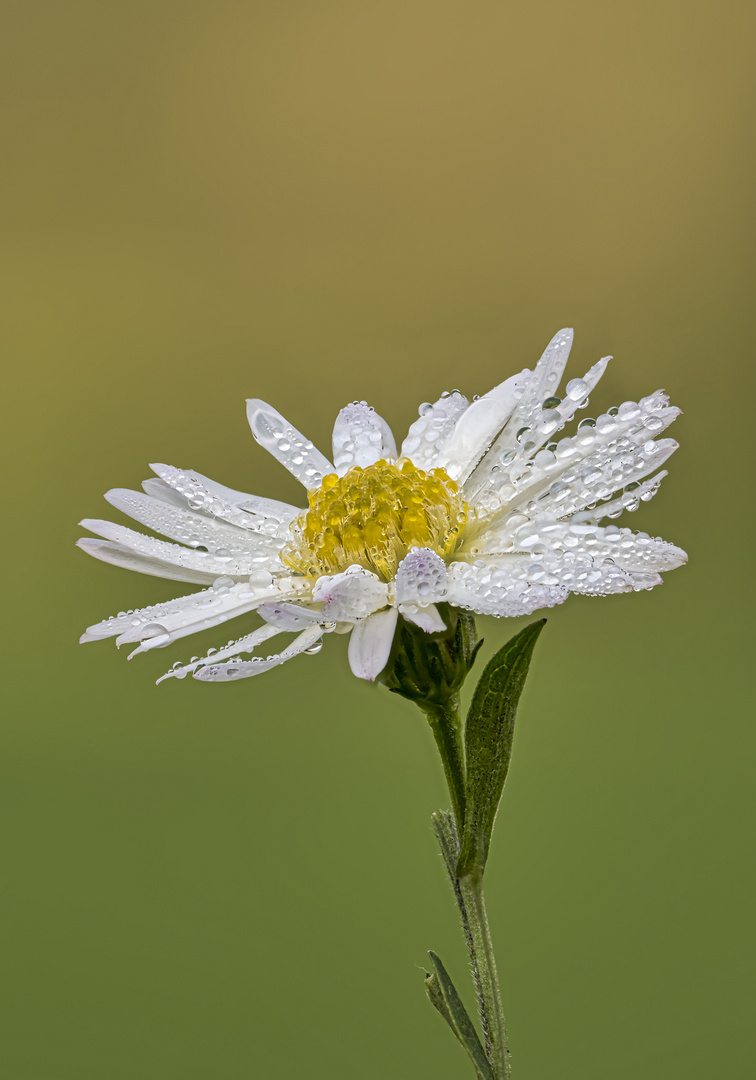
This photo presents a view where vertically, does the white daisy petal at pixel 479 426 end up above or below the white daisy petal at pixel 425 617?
above

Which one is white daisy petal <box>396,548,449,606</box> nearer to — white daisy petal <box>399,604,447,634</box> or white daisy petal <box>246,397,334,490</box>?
white daisy petal <box>399,604,447,634</box>

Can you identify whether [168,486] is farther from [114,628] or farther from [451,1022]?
[451,1022]

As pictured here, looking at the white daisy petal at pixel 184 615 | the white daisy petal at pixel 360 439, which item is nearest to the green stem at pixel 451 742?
the white daisy petal at pixel 184 615

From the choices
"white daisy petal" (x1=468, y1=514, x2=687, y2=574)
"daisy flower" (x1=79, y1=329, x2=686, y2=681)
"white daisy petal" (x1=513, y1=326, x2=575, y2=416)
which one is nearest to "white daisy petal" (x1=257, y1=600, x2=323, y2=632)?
"daisy flower" (x1=79, y1=329, x2=686, y2=681)

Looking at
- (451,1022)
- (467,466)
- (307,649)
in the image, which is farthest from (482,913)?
(467,466)

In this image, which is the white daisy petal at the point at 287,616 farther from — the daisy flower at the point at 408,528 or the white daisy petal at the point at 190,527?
the white daisy petal at the point at 190,527

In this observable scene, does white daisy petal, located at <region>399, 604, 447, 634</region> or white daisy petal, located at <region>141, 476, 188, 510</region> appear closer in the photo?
white daisy petal, located at <region>399, 604, 447, 634</region>

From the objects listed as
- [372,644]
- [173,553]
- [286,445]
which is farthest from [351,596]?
[286,445]
